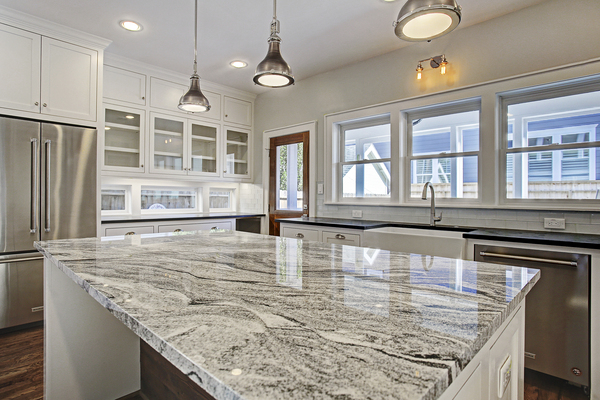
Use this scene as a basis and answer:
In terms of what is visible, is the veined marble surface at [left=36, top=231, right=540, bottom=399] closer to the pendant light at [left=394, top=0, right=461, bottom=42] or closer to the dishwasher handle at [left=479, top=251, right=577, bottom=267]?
the pendant light at [left=394, top=0, right=461, bottom=42]

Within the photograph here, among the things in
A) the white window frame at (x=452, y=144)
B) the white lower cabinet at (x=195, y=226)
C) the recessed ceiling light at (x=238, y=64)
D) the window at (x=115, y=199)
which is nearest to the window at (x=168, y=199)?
the window at (x=115, y=199)

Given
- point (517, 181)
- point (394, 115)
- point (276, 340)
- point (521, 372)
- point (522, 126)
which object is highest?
point (394, 115)

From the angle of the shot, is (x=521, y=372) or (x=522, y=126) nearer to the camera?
(x=521, y=372)

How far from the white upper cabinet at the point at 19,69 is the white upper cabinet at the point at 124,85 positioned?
73 cm

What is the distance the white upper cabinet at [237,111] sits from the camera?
4.60 metres

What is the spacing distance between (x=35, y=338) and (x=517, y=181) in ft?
13.5

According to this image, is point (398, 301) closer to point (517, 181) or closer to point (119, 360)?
point (119, 360)

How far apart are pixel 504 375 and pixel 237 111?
4.50 m

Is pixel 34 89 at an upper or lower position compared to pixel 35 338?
upper

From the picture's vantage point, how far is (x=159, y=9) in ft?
8.71

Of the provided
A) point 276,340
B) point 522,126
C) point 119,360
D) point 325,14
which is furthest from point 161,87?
point 276,340

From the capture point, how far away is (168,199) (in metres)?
4.33

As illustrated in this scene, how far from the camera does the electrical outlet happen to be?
236 centimetres

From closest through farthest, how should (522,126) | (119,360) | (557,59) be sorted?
(119,360), (557,59), (522,126)
